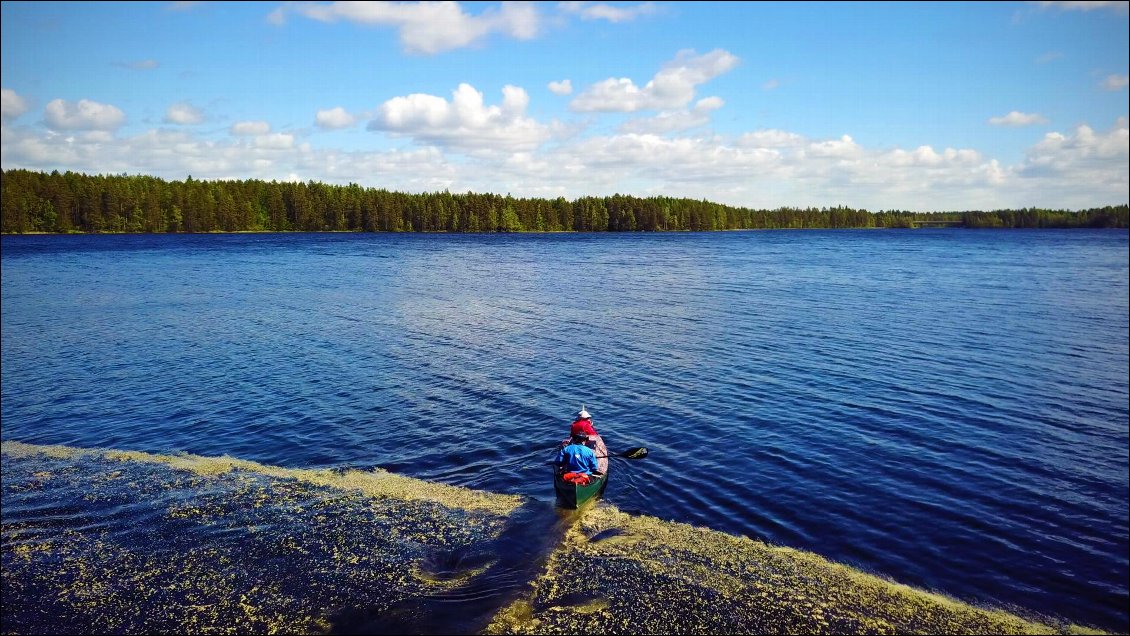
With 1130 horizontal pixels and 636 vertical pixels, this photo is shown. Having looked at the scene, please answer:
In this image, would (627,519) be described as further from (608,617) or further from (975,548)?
(975,548)

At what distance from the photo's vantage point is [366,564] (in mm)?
18312

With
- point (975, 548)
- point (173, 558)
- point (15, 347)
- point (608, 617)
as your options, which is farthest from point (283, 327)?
point (975, 548)

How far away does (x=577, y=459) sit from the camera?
23000mm

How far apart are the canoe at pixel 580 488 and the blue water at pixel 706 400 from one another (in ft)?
2.77

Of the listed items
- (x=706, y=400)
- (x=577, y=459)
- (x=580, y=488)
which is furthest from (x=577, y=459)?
(x=706, y=400)

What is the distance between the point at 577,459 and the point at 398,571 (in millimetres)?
7443

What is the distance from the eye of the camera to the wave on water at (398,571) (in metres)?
15.9

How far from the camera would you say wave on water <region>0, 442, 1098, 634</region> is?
1591 centimetres

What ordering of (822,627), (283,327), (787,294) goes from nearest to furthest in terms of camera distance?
(822,627), (283,327), (787,294)

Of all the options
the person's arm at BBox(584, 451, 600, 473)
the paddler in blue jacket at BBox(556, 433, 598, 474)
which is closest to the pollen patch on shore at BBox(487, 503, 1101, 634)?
the paddler in blue jacket at BBox(556, 433, 598, 474)

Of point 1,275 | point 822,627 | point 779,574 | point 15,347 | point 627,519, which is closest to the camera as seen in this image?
point 822,627

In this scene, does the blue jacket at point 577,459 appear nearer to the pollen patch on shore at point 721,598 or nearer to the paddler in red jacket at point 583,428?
the paddler in red jacket at point 583,428

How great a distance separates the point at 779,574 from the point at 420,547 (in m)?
10.4

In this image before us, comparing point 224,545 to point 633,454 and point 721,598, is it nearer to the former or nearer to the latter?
point 721,598
